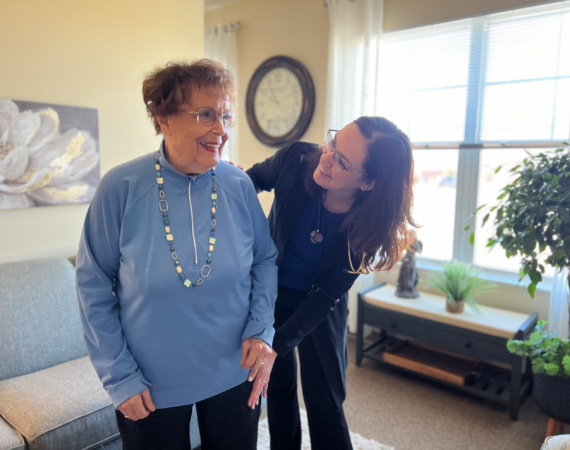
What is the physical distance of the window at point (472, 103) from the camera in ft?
8.50

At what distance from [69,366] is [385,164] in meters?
1.69

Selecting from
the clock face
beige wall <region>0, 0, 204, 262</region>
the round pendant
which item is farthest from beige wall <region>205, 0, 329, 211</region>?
the round pendant

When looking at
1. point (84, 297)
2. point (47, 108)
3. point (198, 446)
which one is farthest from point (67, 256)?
point (84, 297)

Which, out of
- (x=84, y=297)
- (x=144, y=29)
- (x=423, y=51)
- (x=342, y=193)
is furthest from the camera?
(x=423, y=51)

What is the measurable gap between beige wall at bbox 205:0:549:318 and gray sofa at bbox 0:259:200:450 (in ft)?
6.88

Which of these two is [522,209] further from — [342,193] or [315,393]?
[315,393]

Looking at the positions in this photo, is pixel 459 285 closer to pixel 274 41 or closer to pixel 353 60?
pixel 353 60

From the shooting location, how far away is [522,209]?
6.62ft

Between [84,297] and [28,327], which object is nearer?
[84,297]

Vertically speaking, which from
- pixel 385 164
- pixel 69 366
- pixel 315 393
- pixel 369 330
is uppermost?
pixel 385 164

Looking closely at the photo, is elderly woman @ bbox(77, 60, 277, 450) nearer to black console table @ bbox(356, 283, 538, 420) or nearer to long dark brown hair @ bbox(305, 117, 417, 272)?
long dark brown hair @ bbox(305, 117, 417, 272)

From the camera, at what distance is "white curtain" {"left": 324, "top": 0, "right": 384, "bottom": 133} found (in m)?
3.08

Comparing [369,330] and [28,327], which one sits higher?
[28,327]

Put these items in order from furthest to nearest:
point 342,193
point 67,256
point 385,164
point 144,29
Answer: point 144,29
point 67,256
point 342,193
point 385,164
